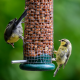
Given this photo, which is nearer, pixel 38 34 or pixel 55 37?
pixel 38 34

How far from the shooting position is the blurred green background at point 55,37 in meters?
8.48

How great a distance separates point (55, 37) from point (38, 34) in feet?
7.58

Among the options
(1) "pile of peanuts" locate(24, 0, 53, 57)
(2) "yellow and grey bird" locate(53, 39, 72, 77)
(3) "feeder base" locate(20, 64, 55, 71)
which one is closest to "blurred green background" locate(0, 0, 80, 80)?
(2) "yellow and grey bird" locate(53, 39, 72, 77)

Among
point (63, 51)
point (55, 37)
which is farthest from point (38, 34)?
point (55, 37)

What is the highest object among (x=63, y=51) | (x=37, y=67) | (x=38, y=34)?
(x=38, y=34)

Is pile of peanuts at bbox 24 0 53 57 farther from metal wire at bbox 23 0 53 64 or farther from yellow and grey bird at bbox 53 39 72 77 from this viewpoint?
yellow and grey bird at bbox 53 39 72 77

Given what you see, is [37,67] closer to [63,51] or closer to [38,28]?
[38,28]

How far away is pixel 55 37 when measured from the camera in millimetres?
8820

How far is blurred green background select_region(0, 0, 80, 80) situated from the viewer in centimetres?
848

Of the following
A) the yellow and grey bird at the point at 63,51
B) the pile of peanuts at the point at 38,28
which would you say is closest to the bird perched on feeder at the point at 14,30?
the pile of peanuts at the point at 38,28

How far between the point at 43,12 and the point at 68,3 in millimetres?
2789

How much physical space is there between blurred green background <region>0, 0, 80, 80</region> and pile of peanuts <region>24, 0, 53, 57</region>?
1.85m
